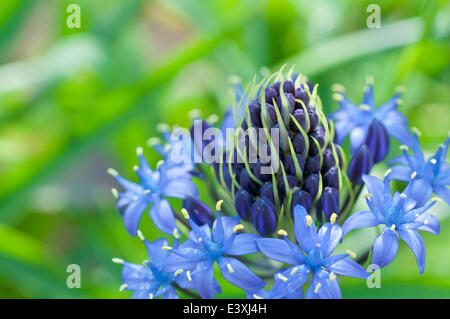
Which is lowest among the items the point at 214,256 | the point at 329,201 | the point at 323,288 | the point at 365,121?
the point at 323,288

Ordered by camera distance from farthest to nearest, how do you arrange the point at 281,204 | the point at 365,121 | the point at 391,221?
the point at 365,121 → the point at 281,204 → the point at 391,221

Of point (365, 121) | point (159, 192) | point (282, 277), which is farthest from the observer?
point (365, 121)

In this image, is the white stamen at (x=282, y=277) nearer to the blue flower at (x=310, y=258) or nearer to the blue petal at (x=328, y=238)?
the blue flower at (x=310, y=258)

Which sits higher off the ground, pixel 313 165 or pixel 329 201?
pixel 313 165

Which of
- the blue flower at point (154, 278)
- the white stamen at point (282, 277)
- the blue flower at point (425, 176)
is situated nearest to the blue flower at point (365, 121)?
the blue flower at point (425, 176)

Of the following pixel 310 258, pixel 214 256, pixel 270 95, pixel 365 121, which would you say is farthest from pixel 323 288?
pixel 365 121

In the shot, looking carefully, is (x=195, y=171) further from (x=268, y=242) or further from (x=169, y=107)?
(x=169, y=107)

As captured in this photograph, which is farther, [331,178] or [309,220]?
[331,178]

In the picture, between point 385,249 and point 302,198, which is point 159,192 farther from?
point 385,249
